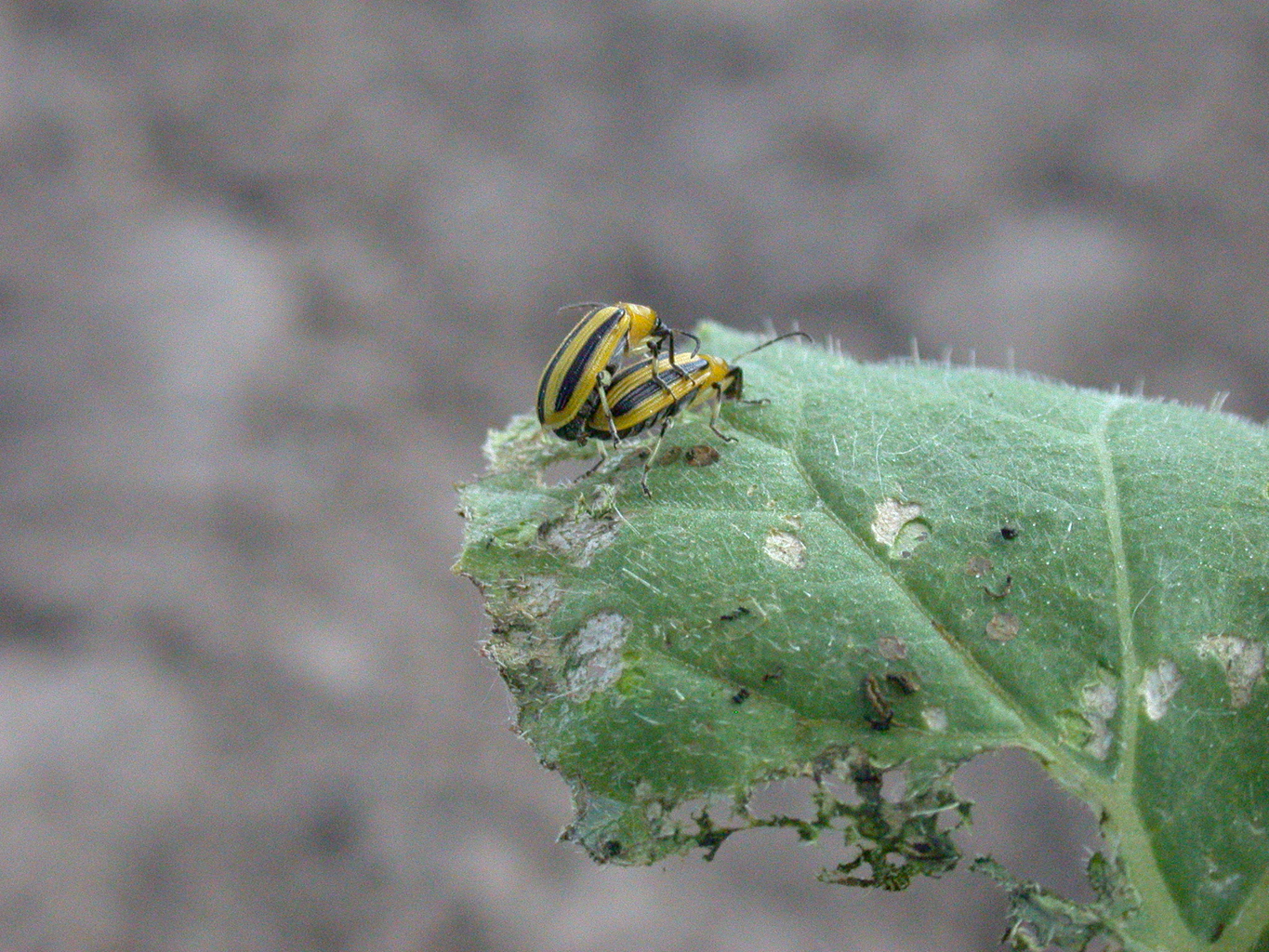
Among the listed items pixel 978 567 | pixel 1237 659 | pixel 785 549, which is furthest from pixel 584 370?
pixel 1237 659

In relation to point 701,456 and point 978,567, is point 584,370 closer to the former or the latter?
point 701,456

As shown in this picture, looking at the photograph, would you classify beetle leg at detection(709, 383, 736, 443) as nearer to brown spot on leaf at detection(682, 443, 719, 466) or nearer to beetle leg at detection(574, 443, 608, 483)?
brown spot on leaf at detection(682, 443, 719, 466)

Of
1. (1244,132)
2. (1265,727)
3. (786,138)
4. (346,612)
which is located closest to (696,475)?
(1265,727)

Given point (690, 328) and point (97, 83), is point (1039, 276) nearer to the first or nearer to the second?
point (690, 328)

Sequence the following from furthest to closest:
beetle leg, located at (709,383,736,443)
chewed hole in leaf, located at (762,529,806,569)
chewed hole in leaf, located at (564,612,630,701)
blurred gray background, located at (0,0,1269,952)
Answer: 1. blurred gray background, located at (0,0,1269,952)
2. beetle leg, located at (709,383,736,443)
3. chewed hole in leaf, located at (762,529,806,569)
4. chewed hole in leaf, located at (564,612,630,701)

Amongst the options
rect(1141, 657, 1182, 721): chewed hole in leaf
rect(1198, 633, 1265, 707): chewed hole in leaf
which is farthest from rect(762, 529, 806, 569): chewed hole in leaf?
rect(1198, 633, 1265, 707): chewed hole in leaf

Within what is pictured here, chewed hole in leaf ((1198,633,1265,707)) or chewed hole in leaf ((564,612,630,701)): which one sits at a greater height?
chewed hole in leaf ((564,612,630,701))
